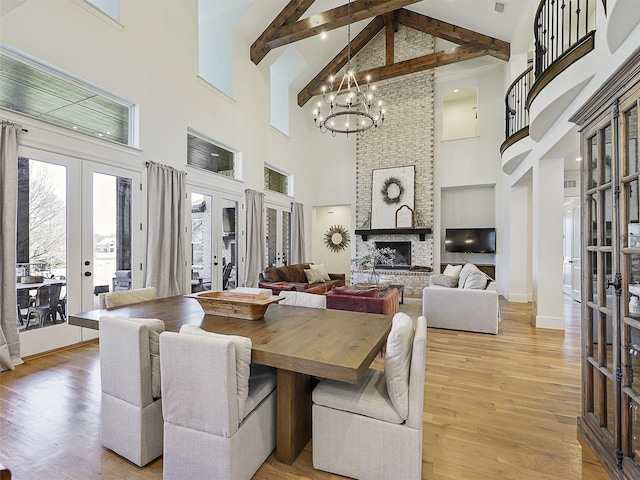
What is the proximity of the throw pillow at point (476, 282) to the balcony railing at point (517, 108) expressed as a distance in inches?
102

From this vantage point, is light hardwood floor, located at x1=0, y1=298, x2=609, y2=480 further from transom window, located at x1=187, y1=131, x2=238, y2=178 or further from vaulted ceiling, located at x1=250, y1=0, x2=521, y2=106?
vaulted ceiling, located at x1=250, y1=0, x2=521, y2=106

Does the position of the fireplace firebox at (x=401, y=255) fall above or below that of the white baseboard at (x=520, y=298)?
above

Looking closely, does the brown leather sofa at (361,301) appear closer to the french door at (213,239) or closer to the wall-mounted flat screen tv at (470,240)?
the french door at (213,239)

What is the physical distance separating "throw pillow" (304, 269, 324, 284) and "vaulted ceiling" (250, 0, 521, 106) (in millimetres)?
4911

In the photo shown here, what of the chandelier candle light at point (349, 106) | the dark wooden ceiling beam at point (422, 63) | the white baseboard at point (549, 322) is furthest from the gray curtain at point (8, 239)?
the white baseboard at point (549, 322)

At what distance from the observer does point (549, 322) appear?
4.62 meters

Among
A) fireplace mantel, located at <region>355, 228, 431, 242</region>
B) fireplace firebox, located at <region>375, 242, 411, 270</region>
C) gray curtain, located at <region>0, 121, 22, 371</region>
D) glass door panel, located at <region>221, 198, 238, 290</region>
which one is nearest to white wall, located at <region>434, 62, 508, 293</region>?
fireplace mantel, located at <region>355, 228, 431, 242</region>

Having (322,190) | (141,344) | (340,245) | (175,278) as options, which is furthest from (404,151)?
(141,344)

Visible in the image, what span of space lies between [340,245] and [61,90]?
8.15 metres

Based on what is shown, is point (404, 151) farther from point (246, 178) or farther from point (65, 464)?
point (65, 464)

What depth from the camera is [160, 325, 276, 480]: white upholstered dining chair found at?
1.46 metres

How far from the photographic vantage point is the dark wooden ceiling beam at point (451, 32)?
6883 millimetres

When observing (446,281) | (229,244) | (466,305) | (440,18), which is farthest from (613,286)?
(440,18)

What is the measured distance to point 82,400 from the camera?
249cm
